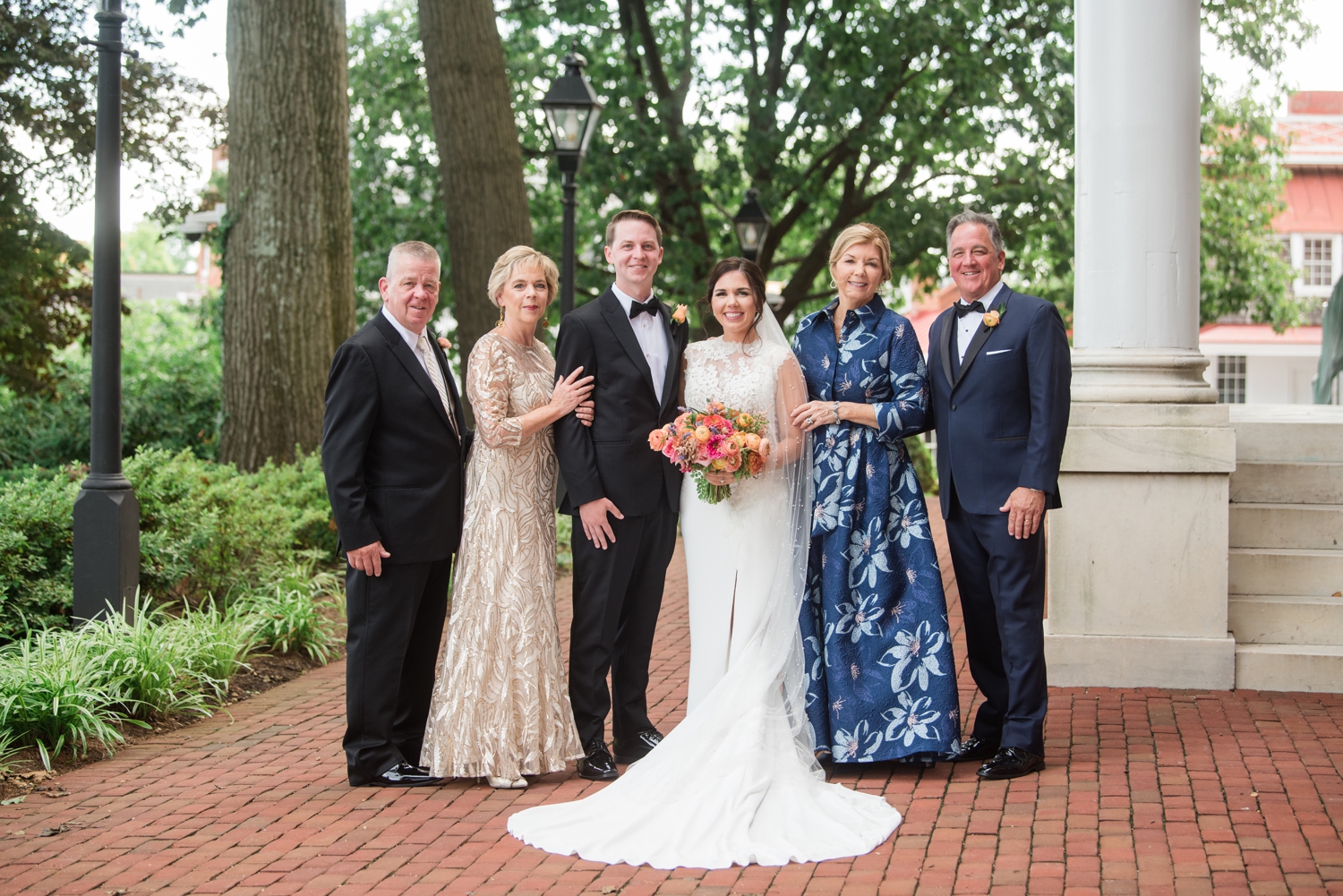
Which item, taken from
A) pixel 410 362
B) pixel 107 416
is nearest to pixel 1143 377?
pixel 410 362

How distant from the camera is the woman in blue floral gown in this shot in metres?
5.17

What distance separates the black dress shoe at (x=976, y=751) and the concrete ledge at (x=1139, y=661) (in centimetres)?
127

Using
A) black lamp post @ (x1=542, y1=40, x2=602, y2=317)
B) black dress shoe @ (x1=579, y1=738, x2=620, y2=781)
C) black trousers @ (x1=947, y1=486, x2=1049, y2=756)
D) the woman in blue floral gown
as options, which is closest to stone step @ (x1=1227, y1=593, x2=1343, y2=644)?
black trousers @ (x1=947, y1=486, x2=1049, y2=756)

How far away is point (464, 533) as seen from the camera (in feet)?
17.1

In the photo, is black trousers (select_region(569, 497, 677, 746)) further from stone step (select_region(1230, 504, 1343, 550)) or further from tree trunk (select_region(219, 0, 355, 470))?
tree trunk (select_region(219, 0, 355, 470))

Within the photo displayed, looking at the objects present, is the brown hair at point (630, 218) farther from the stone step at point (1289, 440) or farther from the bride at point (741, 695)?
the stone step at point (1289, 440)

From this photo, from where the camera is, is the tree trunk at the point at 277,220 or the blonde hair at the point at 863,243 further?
the tree trunk at the point at 277,220

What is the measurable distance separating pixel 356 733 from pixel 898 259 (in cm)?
1420

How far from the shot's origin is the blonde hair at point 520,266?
16.9 ft

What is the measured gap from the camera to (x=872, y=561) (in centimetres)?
525

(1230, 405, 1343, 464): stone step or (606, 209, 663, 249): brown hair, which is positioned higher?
(606, 209, 663, 249): brown hair

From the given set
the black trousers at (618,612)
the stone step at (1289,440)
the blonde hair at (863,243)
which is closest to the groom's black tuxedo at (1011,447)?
the blonde hair at (863,243)

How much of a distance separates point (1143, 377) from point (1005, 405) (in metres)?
1.91

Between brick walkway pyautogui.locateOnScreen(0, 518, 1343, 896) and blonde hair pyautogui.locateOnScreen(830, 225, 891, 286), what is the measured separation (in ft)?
6.91
